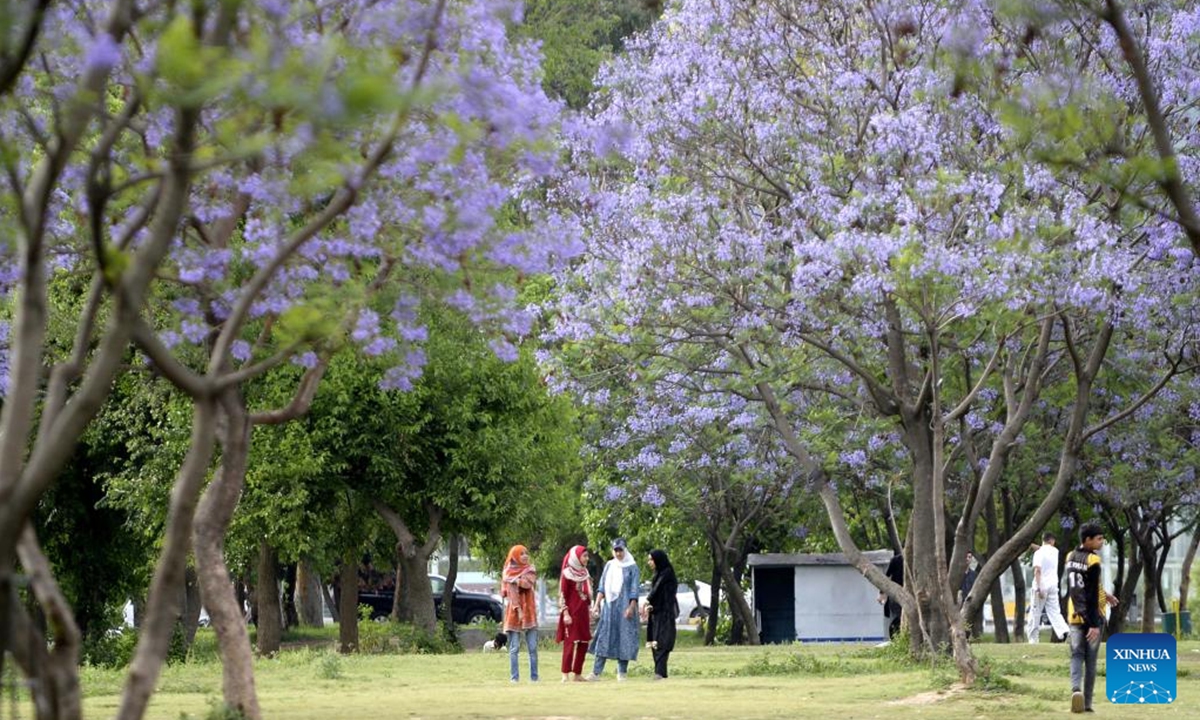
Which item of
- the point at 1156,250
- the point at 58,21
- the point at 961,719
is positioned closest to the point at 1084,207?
the point at 1156,250

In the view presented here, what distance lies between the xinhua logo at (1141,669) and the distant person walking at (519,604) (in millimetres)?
8029

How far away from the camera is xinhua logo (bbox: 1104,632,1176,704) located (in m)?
15.8

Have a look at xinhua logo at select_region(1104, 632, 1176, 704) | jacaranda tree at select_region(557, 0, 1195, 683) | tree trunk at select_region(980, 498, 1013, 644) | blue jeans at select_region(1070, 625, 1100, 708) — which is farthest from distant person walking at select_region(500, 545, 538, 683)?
tree trunk at select_region(980, 498, 1013, 644)

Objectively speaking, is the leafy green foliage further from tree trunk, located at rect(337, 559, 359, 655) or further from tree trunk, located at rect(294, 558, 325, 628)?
tree trunk, located at rect(294, 558, 325, 628)

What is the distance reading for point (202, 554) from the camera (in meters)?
14.3

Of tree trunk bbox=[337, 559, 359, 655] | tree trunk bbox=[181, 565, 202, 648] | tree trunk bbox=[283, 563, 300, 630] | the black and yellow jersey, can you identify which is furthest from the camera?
tree trunk bbox=[283, 563, 300, 630]

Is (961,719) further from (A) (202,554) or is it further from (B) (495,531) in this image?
(B) (495,531)

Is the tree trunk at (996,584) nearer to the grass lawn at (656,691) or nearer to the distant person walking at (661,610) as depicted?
the grass lawn at (656,691)

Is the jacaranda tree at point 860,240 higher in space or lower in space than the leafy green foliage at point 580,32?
lower

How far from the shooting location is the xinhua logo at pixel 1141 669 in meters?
15.8

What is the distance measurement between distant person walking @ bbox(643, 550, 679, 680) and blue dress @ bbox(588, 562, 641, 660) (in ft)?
0.95

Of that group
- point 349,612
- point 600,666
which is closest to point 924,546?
point 600,666

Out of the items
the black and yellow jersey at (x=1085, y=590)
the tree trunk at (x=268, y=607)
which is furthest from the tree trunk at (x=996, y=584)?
the black and yellow jersey at (x=1085, y=590)

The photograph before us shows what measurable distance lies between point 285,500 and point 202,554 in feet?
60.1
